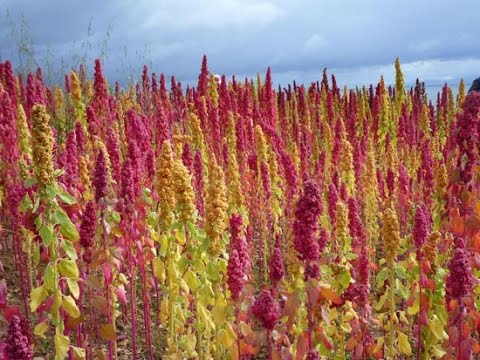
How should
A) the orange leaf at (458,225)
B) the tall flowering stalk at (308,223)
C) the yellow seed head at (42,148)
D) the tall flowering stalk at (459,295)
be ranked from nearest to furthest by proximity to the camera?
the tall flowering stalk at (308,223), the yellow seed head at (42,148), the tall flowering stalk at (459,295), the orange leaf at (458,225)

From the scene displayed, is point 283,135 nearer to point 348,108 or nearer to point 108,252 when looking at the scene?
point 348,108

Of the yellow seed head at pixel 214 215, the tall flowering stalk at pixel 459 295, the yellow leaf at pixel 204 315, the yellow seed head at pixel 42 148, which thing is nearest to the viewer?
the yellow seed head at pixel 42 148

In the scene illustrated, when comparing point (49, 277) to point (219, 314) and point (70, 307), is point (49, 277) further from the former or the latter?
point (219, 314)

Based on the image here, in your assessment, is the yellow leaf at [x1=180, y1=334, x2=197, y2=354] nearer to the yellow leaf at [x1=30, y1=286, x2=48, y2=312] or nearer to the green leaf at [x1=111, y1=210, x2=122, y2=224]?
the green leaf at [x1=111, y1=210, x2=122, y2=224]

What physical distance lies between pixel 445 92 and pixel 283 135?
690cm

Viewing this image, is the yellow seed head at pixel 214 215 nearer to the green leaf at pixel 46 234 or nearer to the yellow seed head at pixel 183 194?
the yellow seed head at pixel 183 194

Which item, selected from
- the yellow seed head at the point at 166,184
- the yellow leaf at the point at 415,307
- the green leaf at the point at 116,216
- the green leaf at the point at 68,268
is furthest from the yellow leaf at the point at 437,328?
the green leaf at the point at 68,268

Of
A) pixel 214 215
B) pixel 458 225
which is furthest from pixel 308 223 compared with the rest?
pixel 458 225

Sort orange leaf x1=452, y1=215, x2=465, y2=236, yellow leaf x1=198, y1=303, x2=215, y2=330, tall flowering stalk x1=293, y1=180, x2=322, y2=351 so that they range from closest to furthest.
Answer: tall flowering stalk x1=293, y1=180, x2=322, y2=351, yellow leaf x1=198, y1=303, x2=215, y2=330, orange leaf x1=452, y1=215, x2=465, y2=236

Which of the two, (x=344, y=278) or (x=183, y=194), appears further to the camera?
(x=344, y=278)

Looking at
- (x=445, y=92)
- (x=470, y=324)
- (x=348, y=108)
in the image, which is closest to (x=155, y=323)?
(x=470, y=324)

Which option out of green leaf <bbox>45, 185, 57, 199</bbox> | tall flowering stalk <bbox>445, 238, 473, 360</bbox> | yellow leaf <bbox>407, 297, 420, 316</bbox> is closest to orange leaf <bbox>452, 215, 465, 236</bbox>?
tall flowering stalk <bbox>445, 238, 473, 360</bbox>

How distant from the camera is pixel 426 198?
19.2ft

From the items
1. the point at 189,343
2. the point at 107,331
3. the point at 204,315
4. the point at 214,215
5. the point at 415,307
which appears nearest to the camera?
the point at 107,331
